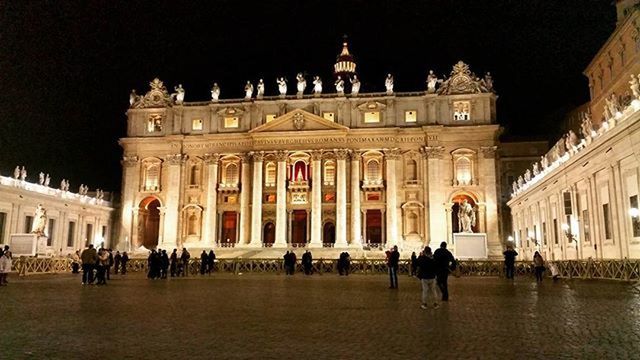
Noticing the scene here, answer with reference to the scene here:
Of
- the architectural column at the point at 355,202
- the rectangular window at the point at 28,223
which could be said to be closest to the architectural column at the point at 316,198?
the architectural column at the point at 355,202

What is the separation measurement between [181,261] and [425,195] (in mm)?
27009

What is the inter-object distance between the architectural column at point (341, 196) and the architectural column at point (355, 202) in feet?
2.32

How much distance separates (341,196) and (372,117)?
876 centimetres

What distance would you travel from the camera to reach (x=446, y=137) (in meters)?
54.1

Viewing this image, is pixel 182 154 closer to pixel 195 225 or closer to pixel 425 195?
pixel 195 225

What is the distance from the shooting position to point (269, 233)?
56469 millimetres

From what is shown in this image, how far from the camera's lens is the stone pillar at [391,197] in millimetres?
52250

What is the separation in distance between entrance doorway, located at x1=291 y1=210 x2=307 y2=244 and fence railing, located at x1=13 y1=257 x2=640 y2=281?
17082 mm

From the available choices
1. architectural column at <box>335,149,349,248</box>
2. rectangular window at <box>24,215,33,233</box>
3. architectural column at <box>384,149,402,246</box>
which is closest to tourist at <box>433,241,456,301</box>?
architectural column at <box>384,149,402,246</box>

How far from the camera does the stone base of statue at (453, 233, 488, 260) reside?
35.3 meters

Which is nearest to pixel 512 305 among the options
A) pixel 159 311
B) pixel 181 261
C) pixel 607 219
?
pixel 159 311

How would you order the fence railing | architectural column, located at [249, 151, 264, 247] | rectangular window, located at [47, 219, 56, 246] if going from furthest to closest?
architectural column, located at [249, 151, 264, 247], rectangular window, located at [47, 219, 56, 246], the fence railing

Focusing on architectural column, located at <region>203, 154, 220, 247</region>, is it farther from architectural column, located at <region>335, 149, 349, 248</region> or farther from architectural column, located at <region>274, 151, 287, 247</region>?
architectural column, located at <region>335, 149, 349, 248</region>

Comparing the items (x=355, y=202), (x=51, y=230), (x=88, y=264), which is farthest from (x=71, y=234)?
(x=88, y=264)
